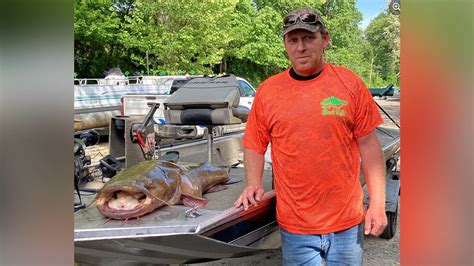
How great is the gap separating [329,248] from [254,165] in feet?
2.07

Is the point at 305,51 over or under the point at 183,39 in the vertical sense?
under

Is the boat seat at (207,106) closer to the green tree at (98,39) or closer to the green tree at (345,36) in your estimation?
the green tree at (345,36)

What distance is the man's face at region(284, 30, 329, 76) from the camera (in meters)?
2.48

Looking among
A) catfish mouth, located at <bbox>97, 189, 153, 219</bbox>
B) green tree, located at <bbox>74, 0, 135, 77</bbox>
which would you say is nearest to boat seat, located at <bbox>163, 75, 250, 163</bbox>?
catfish mouth, located at <bbox>97, 189, 153, 219</bbox>

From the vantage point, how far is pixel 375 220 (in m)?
2.49

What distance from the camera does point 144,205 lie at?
268 centimetres
